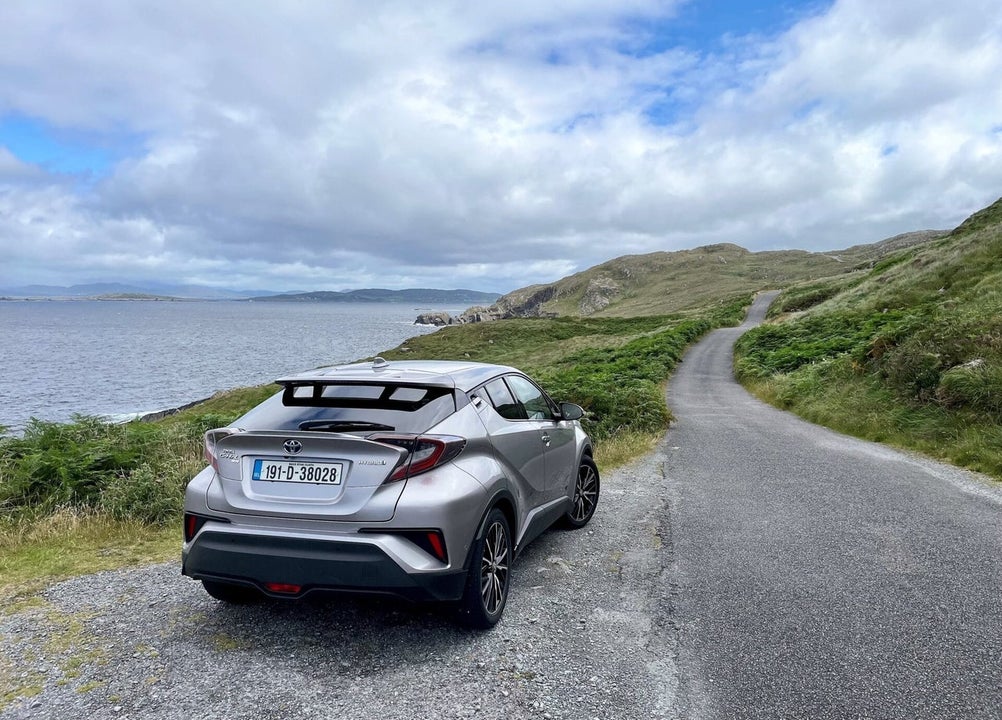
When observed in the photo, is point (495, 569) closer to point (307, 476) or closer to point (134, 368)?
point (307, 476)

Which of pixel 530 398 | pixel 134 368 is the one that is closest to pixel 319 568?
pixel 530 398

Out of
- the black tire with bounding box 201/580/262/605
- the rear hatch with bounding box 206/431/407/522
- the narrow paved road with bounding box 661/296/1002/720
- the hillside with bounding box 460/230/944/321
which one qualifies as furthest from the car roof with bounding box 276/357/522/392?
the hillside with bounding box 460/230/944/321

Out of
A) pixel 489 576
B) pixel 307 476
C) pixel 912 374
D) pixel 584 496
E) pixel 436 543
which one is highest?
pixel 307 476

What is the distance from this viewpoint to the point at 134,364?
5691cm

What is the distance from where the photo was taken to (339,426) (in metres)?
4.14

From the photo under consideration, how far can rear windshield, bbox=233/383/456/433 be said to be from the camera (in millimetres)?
4172

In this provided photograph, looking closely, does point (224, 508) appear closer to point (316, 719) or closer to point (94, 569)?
point (316, 719)

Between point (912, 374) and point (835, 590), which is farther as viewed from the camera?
point (912, 374)

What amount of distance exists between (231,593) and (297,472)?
Answer: 4.20ft

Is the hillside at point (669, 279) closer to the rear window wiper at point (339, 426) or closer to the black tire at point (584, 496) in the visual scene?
the black tire at point (584, 496)

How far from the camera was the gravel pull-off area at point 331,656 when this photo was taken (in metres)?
3.44

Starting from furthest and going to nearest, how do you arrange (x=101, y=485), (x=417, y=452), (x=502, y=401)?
(x=101, y=485)
(x=502, y=401)
(x=417, y=452)

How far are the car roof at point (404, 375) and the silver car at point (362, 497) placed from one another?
0.06 ft

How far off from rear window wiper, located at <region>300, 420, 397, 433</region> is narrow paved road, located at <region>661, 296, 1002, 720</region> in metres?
2.31
